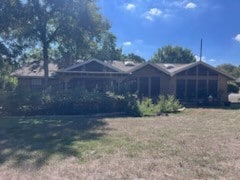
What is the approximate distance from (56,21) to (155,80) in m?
9.95

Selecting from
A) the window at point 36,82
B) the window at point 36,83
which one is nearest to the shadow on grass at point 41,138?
the window at point 36,83

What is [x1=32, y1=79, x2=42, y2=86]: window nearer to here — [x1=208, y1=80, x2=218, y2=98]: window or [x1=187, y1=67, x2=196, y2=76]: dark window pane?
[x1=187, y1=67, x2=196, y2=76]: dark window pane

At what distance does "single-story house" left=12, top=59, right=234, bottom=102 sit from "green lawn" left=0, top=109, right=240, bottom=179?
1311 centimetres

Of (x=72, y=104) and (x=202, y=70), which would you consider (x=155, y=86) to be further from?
(x=72, y=104)

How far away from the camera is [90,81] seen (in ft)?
88.0

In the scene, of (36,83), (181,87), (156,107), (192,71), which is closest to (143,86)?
(181,87)

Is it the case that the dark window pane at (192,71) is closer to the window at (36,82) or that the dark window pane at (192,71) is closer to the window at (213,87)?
the window at (213,87)

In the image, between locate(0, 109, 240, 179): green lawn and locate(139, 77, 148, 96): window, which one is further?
A: locate(139, 77, 148, 96): window

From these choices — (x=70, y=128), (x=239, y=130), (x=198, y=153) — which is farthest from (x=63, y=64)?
(x=198, y=153)

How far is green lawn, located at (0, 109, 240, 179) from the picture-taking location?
21.8 ft

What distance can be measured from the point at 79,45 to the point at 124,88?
8241mm

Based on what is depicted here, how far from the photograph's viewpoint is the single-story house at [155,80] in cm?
2586

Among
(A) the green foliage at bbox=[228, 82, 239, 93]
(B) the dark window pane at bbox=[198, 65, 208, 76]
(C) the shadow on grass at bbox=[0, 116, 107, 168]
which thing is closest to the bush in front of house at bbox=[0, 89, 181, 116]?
(C) the shadow on grass at bbox=[0, 116, 107, 168]

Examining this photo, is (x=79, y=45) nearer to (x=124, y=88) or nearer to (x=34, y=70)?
(x=34, y=70)
